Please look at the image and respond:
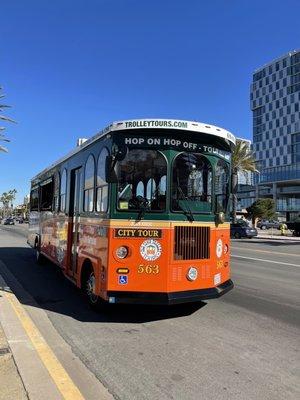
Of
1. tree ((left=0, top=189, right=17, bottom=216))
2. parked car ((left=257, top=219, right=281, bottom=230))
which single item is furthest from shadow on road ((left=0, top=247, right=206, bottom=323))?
tree ((left=0, top=189, right=17, bottom=216))

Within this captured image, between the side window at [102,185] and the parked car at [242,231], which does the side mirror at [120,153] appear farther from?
the parked car at [242,231]

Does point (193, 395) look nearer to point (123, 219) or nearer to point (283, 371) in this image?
point (283, 371)

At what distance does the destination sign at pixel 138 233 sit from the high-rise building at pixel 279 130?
106585 millimetres

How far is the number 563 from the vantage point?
748 centimetres

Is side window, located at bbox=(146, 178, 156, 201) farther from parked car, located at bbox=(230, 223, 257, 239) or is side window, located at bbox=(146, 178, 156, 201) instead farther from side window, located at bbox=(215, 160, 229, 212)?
parked car, located at bbox=(230, 223, 257, 239)

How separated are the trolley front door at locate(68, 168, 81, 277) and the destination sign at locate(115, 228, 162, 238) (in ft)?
7.78

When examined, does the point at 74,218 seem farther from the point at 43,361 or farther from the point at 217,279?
the point at 43,361

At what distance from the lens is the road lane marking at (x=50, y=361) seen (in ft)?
15.9

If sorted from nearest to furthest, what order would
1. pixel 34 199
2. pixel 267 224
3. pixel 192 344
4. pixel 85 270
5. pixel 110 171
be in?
pixel 192 344 → pixel 110 171 → pixel 85 270 → pixel 34 199 → pixel 267 224

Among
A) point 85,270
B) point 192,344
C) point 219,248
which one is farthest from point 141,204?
point 192,344

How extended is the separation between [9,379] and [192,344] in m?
2.54

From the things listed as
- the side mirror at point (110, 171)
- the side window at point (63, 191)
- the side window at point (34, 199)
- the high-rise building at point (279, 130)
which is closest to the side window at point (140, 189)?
the side mirror at point (110, 171)

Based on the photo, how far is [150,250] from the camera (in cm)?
749

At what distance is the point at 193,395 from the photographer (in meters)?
4.88
